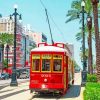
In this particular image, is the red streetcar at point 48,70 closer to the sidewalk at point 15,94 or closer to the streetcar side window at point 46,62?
the streetcar side window at point 46,62

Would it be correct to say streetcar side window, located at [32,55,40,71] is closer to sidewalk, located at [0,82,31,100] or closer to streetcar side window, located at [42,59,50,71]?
streetcar side window, located at [42,59,50,71]

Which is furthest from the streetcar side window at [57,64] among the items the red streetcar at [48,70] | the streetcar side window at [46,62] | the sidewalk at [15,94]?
the sidewalk at [15,94]

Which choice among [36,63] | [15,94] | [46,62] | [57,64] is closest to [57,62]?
[57,64]

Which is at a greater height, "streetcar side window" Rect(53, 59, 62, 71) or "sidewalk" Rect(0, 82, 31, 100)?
"streetcar side window" Rect(53, 59, 62, 71)

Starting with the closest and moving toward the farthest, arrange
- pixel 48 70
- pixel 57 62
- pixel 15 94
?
pixel 48 70 < pixel 57 62 < pixel 15 94

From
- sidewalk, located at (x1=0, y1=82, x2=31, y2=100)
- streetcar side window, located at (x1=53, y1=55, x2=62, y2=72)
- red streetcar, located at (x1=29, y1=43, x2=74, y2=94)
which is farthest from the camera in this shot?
streetcar side window, located at (x1=53, y1=55, x2=62, y2=72)

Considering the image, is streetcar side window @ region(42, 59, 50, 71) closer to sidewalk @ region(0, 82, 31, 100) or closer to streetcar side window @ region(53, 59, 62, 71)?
streetcar side window @ region(53, 59, 62, 71)

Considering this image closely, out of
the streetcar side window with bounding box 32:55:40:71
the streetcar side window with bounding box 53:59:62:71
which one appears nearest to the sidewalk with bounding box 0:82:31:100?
the streetcar side window with bounding box 32:55:40:71

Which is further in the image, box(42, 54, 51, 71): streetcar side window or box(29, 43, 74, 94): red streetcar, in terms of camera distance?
box(42, 54, 51, 71): streetcar side window

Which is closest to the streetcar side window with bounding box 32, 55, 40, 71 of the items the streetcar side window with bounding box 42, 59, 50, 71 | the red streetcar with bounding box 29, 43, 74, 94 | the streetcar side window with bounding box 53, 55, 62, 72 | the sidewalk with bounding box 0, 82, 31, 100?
the red streetcar with bounding box 29, 43, 74, 94

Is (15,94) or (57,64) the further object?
(15,94)

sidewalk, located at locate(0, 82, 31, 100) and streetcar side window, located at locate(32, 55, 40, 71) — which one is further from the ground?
streetcar side window, located at locate(32, 55, 40, 71)

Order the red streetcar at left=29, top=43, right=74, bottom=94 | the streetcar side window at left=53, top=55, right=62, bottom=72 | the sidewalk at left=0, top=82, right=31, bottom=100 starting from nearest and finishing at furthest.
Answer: the sidewalk at left=0, top=82, right=31, bottom=100, the red streetcar at left=29, top=43, right=74, bottom=94, the streetcar side window at left=53, top=55, right=62, bottom=72

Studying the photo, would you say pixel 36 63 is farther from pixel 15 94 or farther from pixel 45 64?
pixel 15 94
